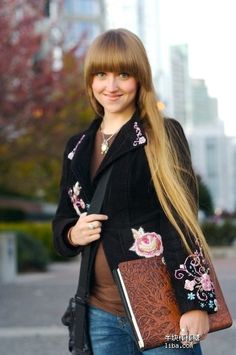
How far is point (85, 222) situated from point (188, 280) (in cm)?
39

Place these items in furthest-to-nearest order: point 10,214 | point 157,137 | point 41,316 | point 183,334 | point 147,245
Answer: point 10,214 < point 41,316 < point 157,137 < point 147,245 < point 183,334

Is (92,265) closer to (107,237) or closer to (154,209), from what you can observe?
(107,237)

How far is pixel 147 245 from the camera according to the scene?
261cm

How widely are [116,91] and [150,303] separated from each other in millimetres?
769

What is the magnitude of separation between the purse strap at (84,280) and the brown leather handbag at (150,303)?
15cm

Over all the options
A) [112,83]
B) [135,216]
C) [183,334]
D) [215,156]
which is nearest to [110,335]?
[183,334]

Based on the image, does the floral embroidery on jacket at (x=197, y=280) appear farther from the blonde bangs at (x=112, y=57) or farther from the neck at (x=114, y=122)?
the blonde bangs at (x=112, y=57)

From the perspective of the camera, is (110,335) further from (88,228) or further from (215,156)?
(215,156)

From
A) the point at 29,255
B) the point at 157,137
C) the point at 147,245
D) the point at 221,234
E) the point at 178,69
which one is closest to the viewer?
the point at 147,245

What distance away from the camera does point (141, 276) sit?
101 inches

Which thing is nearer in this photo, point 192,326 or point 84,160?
point 192,326

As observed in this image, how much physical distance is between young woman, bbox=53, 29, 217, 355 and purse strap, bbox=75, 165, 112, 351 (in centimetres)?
2

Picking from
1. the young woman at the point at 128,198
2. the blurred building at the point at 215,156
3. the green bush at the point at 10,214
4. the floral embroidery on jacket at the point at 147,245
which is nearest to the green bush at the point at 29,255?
the green bush at the point at 10,214

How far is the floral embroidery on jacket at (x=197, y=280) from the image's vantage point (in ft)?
8.30
